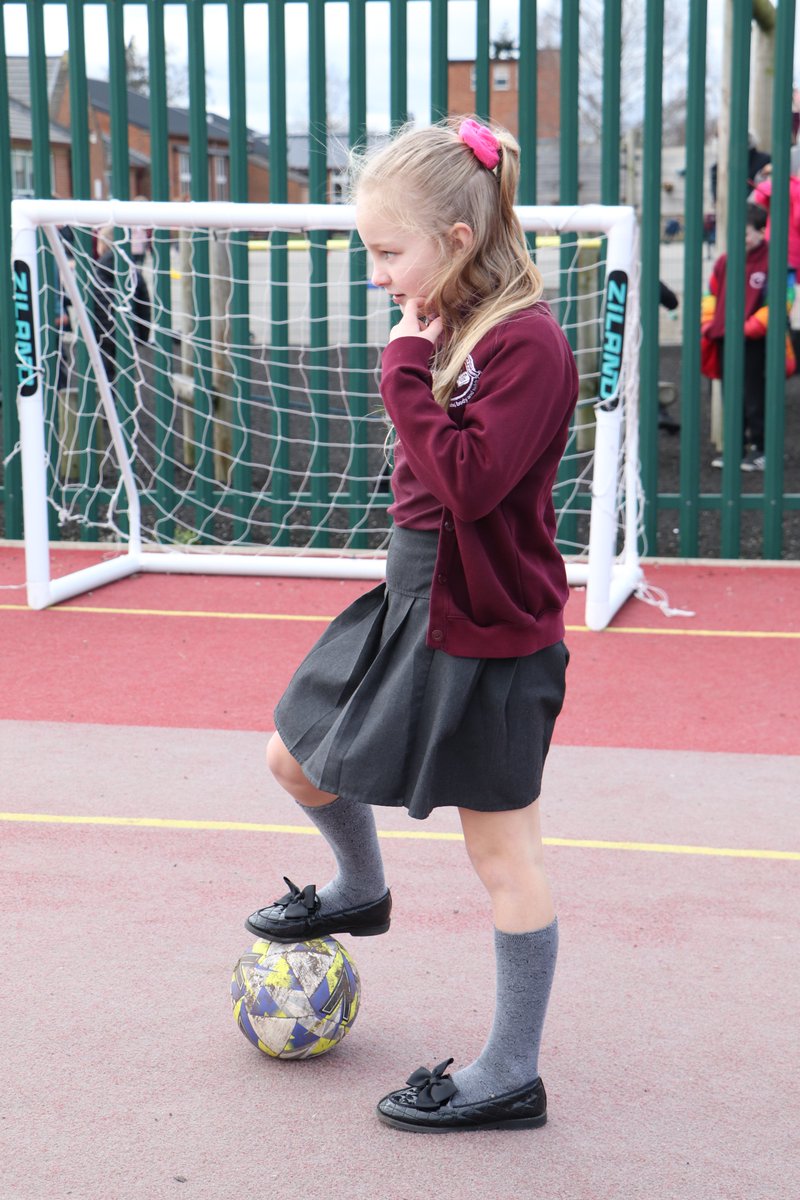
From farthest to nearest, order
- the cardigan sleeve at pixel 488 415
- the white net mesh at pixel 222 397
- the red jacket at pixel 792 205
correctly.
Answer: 1. the red jacket at pixel 792 205
2. the white net mesh at pixel 222 397
3. the cardigan sleeve at pixel 488 415

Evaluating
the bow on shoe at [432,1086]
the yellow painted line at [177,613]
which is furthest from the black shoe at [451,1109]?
the yellow painted line at [177,613]

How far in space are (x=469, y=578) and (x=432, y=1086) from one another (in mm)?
918

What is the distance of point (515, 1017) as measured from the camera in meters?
2.41

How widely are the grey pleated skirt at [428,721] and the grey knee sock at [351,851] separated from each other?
0.26m

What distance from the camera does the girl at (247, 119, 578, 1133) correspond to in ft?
7.21

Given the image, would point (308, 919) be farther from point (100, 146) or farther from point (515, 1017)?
point (100, 146)

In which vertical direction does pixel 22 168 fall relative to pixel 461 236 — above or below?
above

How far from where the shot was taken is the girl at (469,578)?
220 cm

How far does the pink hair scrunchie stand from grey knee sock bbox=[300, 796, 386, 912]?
1154 mm

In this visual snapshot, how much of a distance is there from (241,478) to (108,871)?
15.8 ft

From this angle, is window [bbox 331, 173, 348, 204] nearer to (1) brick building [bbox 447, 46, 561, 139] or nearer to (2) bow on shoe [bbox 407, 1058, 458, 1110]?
(1) brick building [bbox 447, 46, 561, 139]

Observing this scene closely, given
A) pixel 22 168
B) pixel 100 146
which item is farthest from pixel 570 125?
pixel 100 146

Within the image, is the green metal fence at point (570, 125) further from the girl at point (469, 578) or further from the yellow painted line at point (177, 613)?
the girl at point (469, 578)

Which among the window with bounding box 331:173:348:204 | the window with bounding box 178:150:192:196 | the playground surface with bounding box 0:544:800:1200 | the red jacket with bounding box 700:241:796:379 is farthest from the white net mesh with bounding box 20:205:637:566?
the window with bounding box 178:150:192:196
